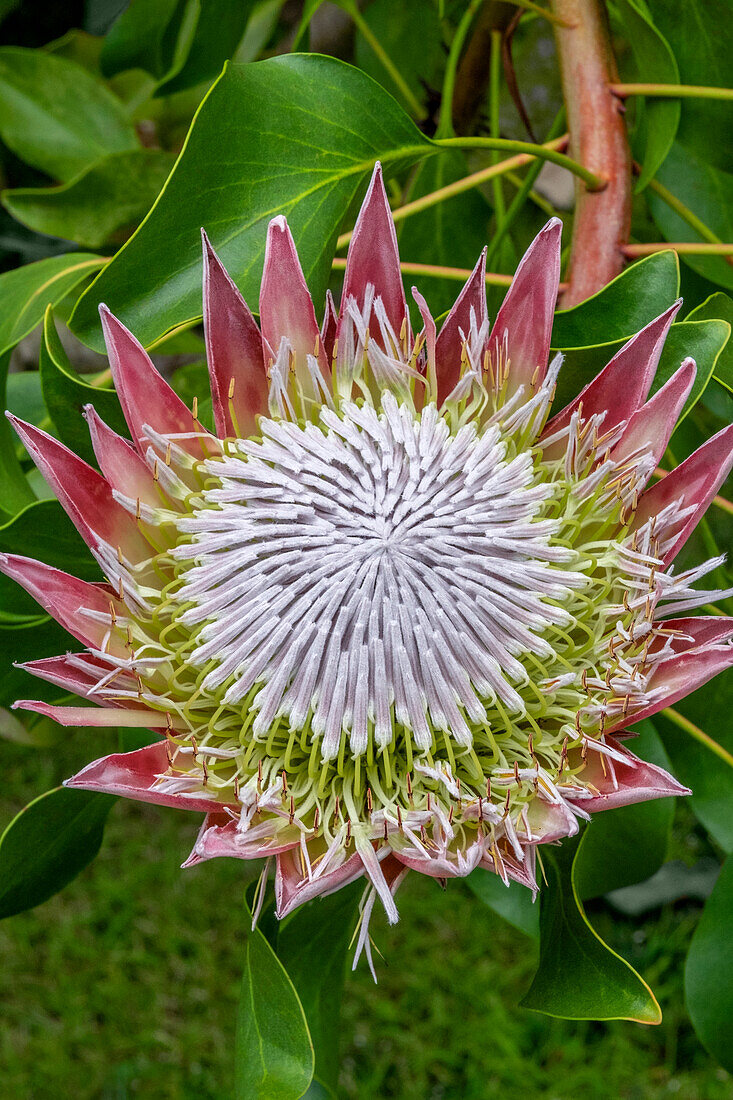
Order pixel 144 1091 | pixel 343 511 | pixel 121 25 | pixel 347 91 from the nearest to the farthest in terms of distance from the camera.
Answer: pixel 343 511
pixel 347 91
pixel 121 25
pixel 144 1091

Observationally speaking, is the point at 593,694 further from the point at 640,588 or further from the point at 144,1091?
the point at 144,1091

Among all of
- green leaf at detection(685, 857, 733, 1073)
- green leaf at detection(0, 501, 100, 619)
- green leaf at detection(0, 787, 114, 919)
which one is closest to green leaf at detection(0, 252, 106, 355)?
green leaf at detection(0, 501, 100, 619)

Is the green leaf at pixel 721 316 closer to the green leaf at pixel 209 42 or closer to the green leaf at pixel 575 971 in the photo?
the green leaf at pixel 575 971

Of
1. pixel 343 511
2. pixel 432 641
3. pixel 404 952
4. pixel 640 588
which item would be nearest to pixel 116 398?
pixel 343 511

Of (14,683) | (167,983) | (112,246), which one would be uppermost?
(112,246)

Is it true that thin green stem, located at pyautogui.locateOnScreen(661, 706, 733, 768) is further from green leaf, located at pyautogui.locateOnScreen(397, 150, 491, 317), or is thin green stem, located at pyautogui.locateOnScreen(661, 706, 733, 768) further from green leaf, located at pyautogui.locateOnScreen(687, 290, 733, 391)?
green leaf, located at pyautogui.locateOnScreen(397, 150, 491, 317)

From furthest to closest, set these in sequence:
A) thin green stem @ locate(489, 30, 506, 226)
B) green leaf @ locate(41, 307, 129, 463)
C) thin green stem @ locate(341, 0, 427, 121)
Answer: thin green stem @ locate(341, 0, 427, 121), thin green stem @ locate(489, 30, 506, 226), green leaf @ locate(41, 307, 129, 463)
